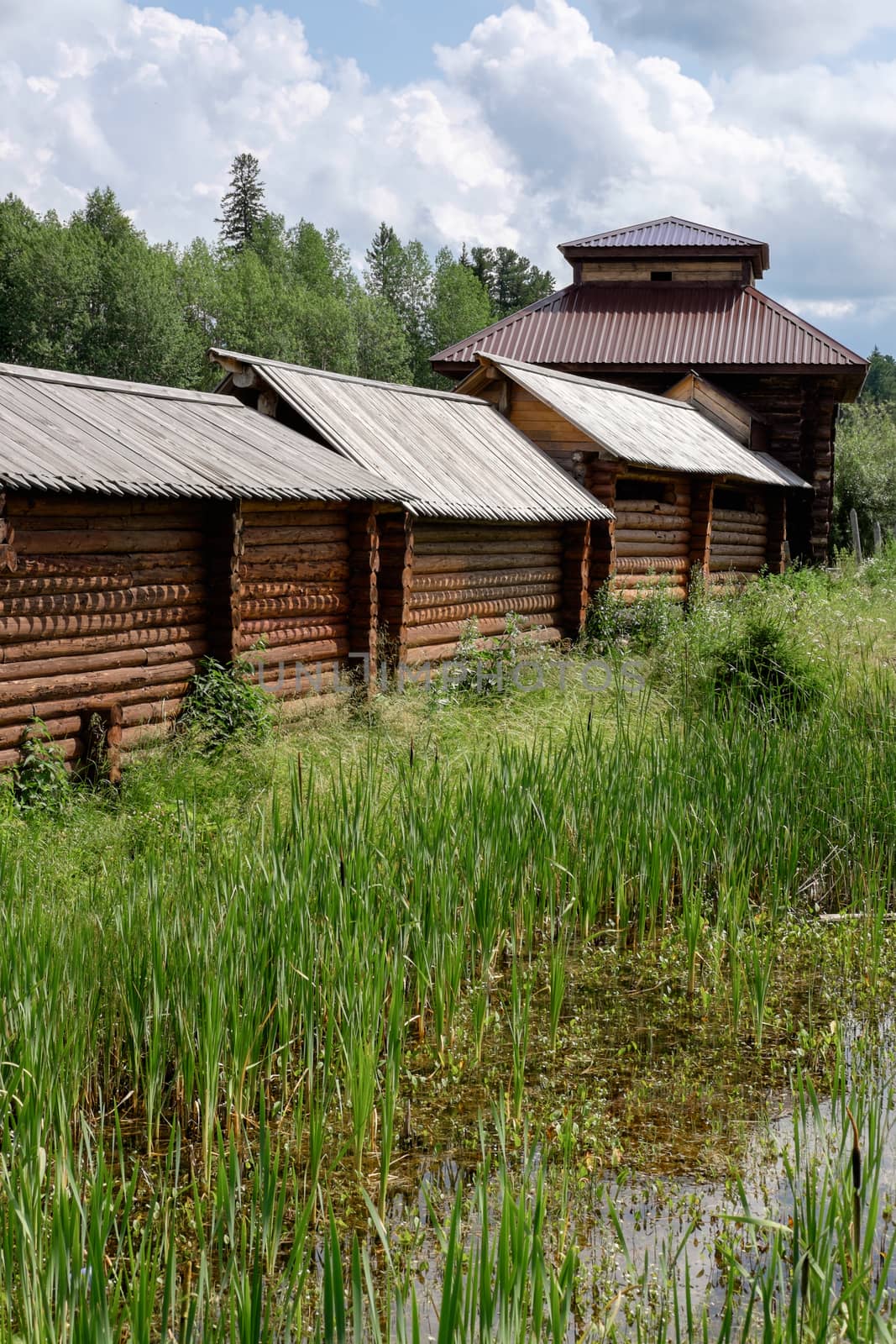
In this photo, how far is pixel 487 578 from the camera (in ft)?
44.7

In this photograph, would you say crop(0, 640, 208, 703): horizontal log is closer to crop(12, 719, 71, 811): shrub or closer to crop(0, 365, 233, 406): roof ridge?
crop(12, 719, 71, 811): shrub

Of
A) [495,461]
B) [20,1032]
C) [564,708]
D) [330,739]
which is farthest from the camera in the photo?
[495,461]

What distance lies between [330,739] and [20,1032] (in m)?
5.95

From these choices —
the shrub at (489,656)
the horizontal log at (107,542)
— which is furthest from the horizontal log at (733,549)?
the horizontal log at (107,542)

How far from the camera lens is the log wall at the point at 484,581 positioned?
1240 centimetres

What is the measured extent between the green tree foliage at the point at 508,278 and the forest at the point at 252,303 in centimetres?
7

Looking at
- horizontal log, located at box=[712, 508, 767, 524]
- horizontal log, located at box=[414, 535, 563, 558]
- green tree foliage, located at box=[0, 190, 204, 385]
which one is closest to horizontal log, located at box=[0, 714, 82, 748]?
horizontal log, located at box=[414, 535, 563, 558]

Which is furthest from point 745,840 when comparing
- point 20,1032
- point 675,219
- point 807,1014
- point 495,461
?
point 675,219

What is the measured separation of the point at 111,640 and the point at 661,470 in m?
9.35

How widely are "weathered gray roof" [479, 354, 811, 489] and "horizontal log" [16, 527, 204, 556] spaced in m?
6.92

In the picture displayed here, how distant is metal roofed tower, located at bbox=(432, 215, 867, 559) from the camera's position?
73.8ft

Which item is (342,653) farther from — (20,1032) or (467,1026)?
(20,1032)

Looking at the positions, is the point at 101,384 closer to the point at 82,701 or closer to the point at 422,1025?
the point at 82,701

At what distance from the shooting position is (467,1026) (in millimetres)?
5230
